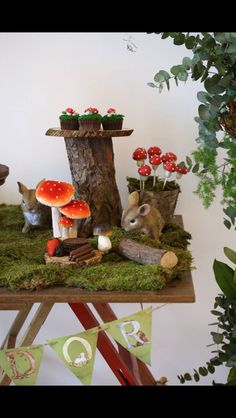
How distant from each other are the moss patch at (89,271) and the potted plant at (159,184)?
11 cm

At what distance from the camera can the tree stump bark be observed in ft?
4.30

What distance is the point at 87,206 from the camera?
124cm

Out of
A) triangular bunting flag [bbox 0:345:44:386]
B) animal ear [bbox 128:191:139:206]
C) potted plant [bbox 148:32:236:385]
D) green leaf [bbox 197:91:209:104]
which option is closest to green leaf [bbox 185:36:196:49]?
potted plant [bbox 148:32:236:385]

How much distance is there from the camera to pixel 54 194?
1210mm

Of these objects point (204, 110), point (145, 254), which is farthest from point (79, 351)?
point (204, 110)

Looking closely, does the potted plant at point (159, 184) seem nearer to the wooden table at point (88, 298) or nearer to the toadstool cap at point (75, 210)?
the toadstool cap at point (75, 210)

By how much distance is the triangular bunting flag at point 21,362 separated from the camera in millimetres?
1061

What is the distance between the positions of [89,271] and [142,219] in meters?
0.25

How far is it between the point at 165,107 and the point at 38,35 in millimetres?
440

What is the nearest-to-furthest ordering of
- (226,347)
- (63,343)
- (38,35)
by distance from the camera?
(63,343), (226,347), (38,35)

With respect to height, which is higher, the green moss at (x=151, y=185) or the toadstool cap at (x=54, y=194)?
the toadstool cap at (x=54, y=194)

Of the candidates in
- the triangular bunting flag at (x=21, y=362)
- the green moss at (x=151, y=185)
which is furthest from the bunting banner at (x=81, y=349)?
the green moss at (x=151, y=185)

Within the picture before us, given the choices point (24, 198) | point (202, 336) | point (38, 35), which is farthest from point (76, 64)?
point (202, 336)

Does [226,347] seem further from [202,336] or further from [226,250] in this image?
[202,336]
